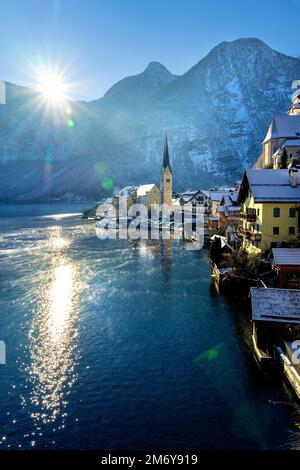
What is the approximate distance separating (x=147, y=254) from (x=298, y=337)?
1546 inches

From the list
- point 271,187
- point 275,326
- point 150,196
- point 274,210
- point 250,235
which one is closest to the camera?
point 275,326

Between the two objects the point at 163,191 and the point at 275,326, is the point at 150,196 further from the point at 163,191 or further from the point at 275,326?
the point at 275,326

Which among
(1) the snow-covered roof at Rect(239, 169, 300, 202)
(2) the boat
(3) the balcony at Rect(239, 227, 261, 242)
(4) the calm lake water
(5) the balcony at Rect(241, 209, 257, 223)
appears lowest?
(4) the calm lake water

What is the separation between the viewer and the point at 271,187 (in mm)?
35125

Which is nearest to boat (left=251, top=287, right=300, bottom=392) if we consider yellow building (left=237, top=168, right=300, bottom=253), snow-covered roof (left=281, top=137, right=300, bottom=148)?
yellow building (left=237, top=168, right=300, bottom=253)

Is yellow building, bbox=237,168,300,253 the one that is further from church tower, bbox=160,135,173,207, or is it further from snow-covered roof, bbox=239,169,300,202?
church tower, bbox=160,135,173,207

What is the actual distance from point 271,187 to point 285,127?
1185 inches

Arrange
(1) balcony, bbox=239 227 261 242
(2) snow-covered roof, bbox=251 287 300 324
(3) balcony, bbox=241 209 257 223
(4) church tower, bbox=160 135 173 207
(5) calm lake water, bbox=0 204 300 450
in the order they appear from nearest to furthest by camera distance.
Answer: (5) calm lake water, bbox=0 204 300 450 → (2) snow-covered roof, bbox=251 287 300 324 → (1) balcony, bbox=239 227 261 242 → (3) balcony, bbox=241 209 257 223 → (4) church tower, bbox=160 135 173 207

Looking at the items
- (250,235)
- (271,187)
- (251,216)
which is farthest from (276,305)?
(271,187)

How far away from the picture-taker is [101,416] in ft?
52.5

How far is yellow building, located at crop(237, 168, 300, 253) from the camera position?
34.0 m

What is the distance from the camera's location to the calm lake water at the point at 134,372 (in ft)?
48.4

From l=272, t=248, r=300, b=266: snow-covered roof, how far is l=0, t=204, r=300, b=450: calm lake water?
5.32 m
